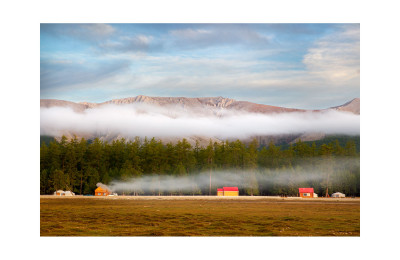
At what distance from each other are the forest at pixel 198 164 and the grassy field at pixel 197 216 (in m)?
0.31

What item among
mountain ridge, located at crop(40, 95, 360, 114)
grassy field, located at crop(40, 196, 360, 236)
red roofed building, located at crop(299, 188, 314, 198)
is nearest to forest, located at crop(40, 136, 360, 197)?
red roofed building, located at crop(299, 188, 314, 198)

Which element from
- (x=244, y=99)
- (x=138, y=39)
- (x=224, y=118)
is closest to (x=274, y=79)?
(x=244, y=99)

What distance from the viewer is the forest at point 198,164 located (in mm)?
11281

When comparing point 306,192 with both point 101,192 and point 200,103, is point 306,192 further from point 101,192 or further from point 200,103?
point 101,192

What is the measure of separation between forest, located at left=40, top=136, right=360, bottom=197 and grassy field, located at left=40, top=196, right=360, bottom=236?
1.02 ft

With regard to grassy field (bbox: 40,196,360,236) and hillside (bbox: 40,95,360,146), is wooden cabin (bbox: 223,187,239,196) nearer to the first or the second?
grassy field (bbox: 40,196,360,236)

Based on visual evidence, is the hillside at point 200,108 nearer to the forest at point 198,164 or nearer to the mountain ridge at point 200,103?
the mountain ridge at point 200,103

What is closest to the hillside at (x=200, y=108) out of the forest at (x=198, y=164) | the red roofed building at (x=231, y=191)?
the forest at (x=198, y=164)

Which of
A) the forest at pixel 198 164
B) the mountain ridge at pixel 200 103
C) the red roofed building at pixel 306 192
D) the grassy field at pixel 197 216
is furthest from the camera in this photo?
the red roofed building at pixel 306 192

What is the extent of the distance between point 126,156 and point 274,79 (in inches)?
181

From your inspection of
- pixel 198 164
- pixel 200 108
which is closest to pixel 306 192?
pixel 198 164

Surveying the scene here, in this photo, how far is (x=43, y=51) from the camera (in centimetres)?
1070
